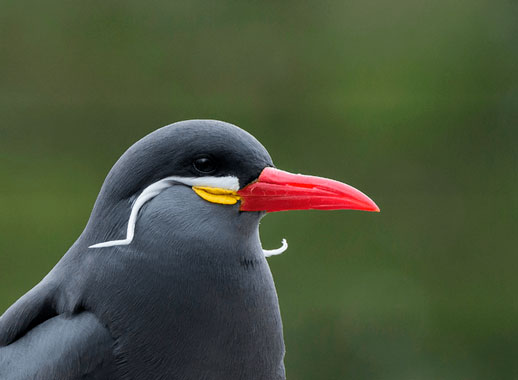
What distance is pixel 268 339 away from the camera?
95 centimetres

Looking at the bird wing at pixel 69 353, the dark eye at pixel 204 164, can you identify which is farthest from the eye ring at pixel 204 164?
the bird wing at pixel 69 353

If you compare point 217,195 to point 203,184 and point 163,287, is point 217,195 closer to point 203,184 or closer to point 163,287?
point 203,184

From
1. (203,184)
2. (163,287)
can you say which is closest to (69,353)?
(163,287)

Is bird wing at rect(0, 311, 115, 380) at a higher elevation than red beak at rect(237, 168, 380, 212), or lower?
lower

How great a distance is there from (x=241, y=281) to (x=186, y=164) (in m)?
0.16

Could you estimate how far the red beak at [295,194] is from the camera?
36.4 inches

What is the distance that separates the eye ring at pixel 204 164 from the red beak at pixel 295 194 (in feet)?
0.15

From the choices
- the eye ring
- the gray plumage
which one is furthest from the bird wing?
the eye ring

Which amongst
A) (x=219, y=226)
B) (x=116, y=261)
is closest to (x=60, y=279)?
(x=116, y=261)

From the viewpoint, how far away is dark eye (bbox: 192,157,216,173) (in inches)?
36.1

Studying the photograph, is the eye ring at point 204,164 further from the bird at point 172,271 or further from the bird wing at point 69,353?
the bird wing at point 69,353

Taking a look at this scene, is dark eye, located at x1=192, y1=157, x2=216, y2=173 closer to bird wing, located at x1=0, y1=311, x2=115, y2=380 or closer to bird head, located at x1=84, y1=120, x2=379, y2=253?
bird head, located at x1=84, y1=120, x2=379, y2=253

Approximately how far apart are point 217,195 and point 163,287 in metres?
0.13

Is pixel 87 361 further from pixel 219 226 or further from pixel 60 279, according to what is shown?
pixel 219 226
